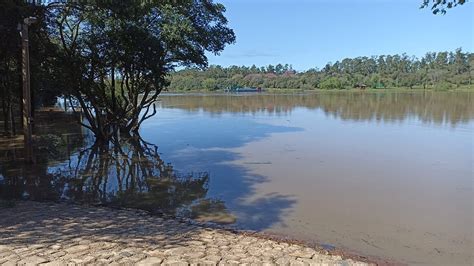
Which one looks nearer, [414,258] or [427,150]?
[414,258]

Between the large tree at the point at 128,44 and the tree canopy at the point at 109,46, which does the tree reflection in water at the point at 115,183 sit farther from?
the large tree at the point at 128,44

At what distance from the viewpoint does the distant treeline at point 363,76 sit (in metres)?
90.2

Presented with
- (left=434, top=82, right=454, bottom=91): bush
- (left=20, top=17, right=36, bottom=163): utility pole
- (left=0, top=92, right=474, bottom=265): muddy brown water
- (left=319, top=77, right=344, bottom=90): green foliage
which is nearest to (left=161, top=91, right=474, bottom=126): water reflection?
(left=0, top=92, right=474, bottom=265): muddy brown water

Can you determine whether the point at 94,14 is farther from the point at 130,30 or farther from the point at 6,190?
the point at 6,190

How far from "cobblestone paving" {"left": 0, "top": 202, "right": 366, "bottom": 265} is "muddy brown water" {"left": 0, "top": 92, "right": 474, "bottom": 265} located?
1182 mm

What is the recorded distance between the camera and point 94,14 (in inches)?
576

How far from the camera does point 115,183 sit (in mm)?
10047

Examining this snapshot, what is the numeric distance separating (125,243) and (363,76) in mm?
104416

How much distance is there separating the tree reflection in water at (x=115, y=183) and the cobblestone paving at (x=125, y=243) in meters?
1.49

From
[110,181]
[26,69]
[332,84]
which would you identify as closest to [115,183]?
[110,181]

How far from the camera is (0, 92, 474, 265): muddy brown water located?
6880 mm

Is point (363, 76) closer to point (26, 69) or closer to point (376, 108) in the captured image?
point (376, 108)

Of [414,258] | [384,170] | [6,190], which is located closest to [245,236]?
A: [414,258]

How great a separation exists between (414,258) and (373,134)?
14899 millimetres
